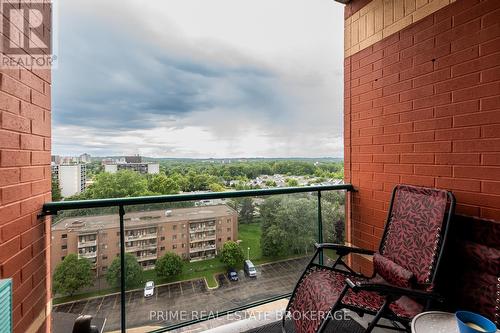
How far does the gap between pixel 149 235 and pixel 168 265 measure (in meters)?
0.28

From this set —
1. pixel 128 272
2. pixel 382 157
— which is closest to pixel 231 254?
pixel 128 272

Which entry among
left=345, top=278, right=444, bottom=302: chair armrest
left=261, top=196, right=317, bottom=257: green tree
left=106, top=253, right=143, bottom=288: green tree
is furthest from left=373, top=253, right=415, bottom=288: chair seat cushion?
left=106, top=253, right=143, bottom=288: green tree

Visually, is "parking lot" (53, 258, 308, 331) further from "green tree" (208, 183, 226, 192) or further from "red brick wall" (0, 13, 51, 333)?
"green tree" (208, 183, 226, 192)

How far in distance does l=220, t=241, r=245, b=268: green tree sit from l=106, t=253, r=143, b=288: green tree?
2.17 ft

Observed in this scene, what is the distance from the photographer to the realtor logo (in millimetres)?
1185

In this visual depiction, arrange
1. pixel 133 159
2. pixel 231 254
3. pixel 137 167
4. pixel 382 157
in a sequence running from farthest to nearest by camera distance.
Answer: pixel 133 159
pixel 137 167
pixel 382 157
pixel 231 254

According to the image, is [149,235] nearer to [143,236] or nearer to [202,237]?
[143,236]

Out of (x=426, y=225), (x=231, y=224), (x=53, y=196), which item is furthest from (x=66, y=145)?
(x=426, y=225)

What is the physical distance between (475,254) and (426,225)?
0.31 metres

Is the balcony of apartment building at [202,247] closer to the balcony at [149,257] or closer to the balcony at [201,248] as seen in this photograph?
the balcony at [201,248]

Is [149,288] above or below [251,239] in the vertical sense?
below

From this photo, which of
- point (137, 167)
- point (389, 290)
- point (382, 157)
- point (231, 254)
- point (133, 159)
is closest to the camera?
point (389, 290)

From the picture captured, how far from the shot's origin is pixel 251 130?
409cm

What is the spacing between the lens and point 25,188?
138 cm
